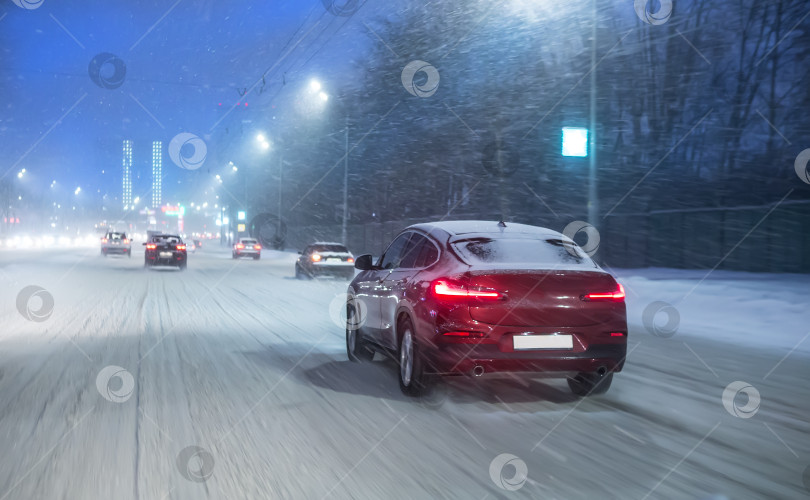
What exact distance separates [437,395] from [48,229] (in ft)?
639

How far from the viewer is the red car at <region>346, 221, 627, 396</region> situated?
661 cm

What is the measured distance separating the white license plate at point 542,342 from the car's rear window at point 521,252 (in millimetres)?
595

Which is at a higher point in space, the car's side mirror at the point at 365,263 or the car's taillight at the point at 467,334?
the car's side mirror at the point at 365,263

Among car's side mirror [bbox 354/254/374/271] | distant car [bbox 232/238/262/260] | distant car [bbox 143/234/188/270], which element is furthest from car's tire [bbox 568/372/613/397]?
distant car [bbox 232/238/262/260]

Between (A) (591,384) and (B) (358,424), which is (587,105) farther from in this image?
(B) (358,424)

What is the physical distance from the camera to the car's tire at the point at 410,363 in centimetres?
700

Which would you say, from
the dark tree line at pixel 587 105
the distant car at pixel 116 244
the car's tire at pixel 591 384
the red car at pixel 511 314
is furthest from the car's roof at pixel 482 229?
the distant car at pixel 116 244

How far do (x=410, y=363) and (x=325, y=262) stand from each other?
21693 millimetres

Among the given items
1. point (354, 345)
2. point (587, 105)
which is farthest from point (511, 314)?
point (587, 105)

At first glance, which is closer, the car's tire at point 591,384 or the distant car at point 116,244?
the car's tire at point 591,384

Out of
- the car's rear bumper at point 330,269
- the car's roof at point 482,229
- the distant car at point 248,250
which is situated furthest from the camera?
the distant car at point 248,250

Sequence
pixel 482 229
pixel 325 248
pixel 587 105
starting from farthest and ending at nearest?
pixel 587 105, pixel 325 248, pixel 482 229

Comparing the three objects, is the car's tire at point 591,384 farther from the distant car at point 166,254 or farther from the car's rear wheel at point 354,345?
the distant car at point 166,254

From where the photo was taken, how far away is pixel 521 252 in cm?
721
